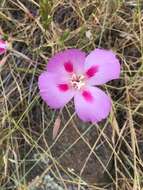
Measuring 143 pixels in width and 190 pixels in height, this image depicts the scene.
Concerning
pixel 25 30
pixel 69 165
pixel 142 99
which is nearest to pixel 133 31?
pixel 142 99

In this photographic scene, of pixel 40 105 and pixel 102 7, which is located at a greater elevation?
pixel 102 7

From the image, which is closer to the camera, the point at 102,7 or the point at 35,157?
the point at 35,157

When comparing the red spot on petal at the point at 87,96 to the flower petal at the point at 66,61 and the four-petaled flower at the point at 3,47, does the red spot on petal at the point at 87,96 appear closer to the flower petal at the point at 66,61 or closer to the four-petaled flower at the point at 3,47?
the flower petal at the point at 66,61

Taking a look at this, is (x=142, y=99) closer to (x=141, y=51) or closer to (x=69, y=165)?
(x=141, y=51)

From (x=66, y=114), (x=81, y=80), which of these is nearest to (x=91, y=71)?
(x=81, y=80)

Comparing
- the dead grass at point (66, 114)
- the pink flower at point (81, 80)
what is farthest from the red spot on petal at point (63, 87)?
the dead grass at point (66, 114)

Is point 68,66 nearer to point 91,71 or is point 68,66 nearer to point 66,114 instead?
point 91,71
